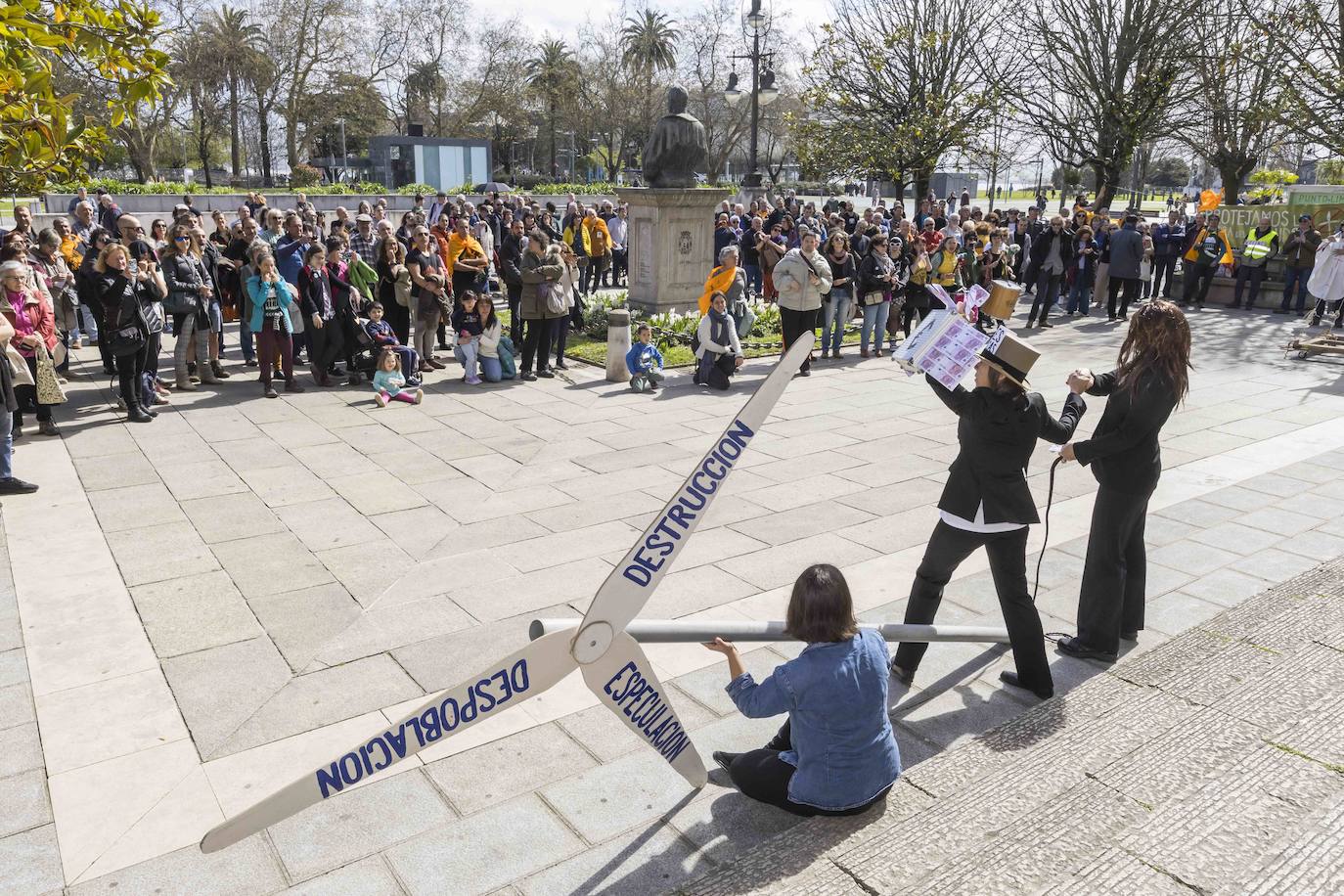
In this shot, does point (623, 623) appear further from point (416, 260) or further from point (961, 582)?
point (416, 260)

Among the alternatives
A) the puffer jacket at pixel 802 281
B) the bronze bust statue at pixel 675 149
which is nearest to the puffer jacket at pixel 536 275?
the puffer jacket at pixel 802 281

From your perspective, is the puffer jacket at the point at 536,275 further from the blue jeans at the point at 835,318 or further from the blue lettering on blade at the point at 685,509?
the blue lettering on blade at the point at 685,509

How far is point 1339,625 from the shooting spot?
521 cm

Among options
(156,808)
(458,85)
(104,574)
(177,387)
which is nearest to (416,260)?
(177,387)

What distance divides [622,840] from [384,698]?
5.13 feet

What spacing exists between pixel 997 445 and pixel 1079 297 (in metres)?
15.1

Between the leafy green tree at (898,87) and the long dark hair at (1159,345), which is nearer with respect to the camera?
the long dark hair at (1159,345)

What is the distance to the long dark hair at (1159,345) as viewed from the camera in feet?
14.7

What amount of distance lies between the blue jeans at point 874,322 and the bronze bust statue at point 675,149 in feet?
12.1

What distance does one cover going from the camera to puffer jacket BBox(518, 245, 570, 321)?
11.4 meters

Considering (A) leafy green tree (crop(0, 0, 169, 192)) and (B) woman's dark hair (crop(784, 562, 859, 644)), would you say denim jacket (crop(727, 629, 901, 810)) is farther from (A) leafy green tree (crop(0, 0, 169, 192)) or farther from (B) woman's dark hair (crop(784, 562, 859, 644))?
(A) leafy green tree (crop(0, 0, 169, 192))

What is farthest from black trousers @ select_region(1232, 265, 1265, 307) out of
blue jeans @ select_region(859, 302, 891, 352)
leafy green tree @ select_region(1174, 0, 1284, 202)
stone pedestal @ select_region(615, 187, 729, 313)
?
stone pedestal @ select_region(615, 187, 729, 313)

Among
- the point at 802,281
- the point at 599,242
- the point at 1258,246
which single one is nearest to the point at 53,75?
the point at 802,281

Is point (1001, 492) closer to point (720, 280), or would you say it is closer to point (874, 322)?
point (720, 280)
